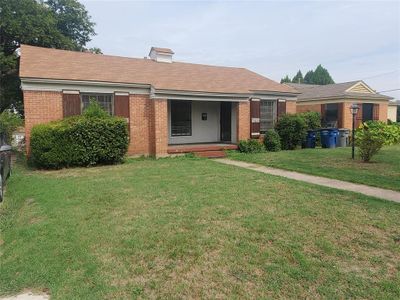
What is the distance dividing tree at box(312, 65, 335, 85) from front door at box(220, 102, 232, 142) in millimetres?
72549

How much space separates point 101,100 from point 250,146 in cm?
682

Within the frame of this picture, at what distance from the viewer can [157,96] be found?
513 inches

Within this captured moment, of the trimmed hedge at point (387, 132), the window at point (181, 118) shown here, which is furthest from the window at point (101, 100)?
the trimmed hedge at point (387, 132)

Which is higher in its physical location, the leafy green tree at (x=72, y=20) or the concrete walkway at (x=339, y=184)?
the leafy green tree at (x=72, y=20)

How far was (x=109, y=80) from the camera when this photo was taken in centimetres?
1259

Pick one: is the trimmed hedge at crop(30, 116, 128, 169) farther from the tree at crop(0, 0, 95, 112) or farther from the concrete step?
the tree at crop(0, 0, 95, 112)

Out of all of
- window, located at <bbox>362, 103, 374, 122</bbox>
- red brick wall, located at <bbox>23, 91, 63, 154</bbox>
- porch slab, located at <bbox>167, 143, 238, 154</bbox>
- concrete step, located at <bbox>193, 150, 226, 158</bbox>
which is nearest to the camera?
red brick wall, located at <bbox>23, 91, 63, 154</bbox>

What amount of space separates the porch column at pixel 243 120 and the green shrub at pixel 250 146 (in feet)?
1.19

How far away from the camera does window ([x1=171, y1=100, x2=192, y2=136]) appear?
15875mm

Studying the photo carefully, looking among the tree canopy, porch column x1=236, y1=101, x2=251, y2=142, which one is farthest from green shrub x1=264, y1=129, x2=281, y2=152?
the tree canopy

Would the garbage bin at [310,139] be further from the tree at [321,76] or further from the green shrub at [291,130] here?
the tree at [321,76]

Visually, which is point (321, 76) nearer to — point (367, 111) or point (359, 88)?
point (359, 88)

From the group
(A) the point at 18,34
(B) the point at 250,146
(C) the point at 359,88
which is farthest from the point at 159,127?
(C) the point at 359,88

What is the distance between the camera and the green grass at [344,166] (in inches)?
319
